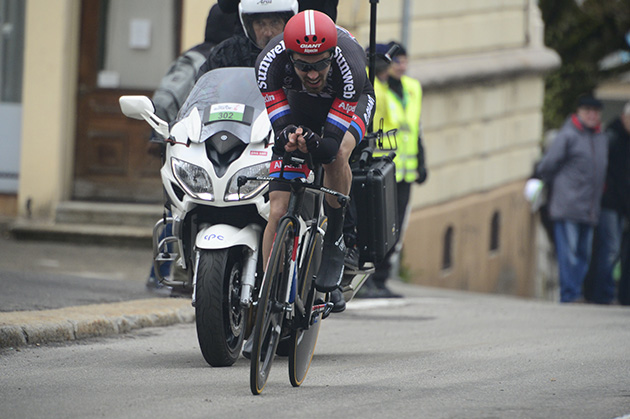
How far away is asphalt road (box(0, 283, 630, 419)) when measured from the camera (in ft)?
16.6

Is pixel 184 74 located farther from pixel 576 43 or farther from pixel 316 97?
pixel 576 43

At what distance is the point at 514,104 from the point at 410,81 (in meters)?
7.86

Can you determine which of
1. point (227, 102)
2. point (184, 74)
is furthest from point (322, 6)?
point (184, 74)

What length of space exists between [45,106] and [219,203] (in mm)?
6602

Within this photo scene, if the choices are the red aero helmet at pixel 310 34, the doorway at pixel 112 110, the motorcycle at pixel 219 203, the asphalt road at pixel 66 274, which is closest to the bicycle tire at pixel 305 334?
the motorcycle at pixel 219 203

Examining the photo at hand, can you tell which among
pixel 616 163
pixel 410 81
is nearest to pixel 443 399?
pixel 410 81

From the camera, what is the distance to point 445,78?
15.2 m

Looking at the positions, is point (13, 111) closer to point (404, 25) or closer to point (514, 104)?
point (404, 25)

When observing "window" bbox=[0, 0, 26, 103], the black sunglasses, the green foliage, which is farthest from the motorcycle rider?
the green foliage

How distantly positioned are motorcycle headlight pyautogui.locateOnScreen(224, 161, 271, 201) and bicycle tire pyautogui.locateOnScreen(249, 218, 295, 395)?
0.63 meters

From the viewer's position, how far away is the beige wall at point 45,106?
40.1 feet

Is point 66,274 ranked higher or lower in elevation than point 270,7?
lower

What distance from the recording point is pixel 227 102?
6395 mm

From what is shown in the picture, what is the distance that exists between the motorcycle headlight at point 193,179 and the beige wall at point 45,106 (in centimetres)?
627
